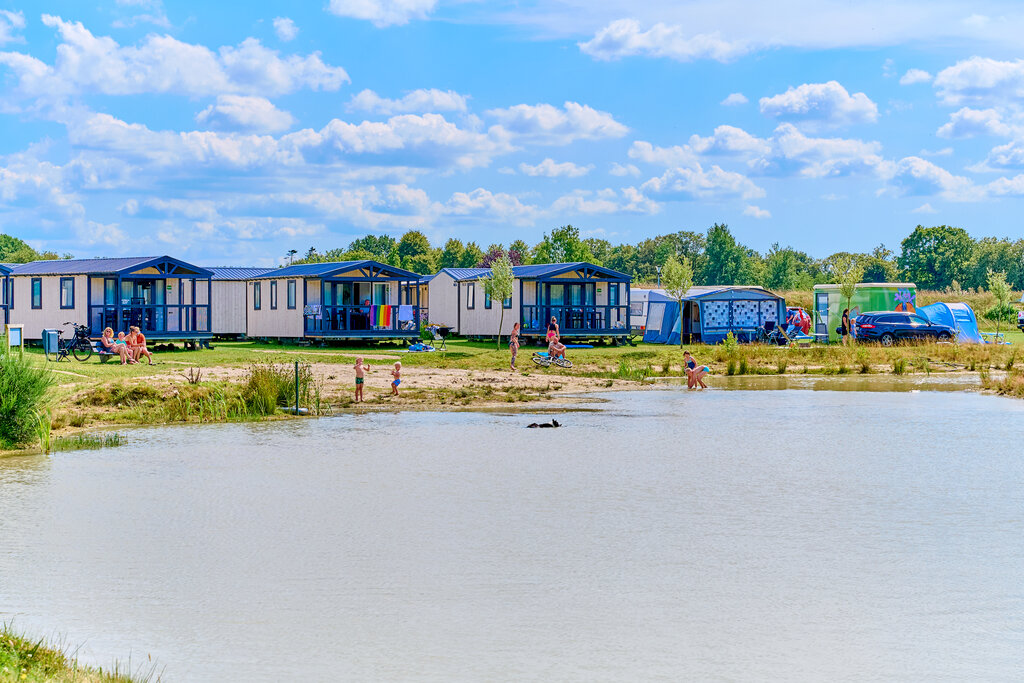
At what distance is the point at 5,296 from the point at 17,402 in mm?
24819

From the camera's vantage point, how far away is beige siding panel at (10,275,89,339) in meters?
37.8

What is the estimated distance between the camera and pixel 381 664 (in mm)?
7867

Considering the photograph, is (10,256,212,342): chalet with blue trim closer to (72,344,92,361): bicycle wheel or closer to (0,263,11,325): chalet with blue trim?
(0,263,11,325): chalet with blue trim

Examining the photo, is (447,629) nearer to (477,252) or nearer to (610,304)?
(610,304)

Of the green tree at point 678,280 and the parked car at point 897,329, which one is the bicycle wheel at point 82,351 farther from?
the parked car at point 897,329

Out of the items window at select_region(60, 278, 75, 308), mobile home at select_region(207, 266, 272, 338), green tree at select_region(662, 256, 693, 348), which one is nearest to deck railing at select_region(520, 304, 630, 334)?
green tree at select_region(662, 256, 693, 348)

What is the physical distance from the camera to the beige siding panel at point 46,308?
37.8 meters

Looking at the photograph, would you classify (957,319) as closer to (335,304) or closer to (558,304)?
(558,304)

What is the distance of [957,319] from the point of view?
4609 centimetres

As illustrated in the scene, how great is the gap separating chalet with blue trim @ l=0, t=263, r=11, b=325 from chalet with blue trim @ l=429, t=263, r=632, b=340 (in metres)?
17.2

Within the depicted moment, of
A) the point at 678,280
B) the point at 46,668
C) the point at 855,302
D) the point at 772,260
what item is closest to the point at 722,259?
the point at 772,260

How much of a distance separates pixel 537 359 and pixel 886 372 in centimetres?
1046

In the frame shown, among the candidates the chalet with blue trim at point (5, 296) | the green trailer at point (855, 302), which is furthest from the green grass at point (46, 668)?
the green trailer at point (855, 302)

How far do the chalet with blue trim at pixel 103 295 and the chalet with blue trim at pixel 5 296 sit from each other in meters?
0.23
